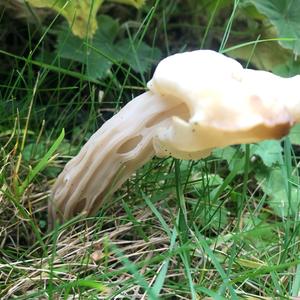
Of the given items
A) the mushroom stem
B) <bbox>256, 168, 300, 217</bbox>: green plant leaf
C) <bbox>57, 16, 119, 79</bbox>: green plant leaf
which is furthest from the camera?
<bbox>57, 16, 119, 79</bbox>: green plant leaf

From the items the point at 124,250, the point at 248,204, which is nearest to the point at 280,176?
the point at 248,204

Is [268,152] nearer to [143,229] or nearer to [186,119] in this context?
[143,229]

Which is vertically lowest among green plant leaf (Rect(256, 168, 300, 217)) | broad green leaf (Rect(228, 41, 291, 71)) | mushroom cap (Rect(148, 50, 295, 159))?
green plant leaf (Rect(256, 168, 300, 217))

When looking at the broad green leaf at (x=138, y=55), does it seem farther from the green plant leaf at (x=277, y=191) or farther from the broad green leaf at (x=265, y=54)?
the green plant leaf at (x=277, y=191)

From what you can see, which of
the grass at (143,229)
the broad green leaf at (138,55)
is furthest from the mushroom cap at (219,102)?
the broad green leaf at (138,55)

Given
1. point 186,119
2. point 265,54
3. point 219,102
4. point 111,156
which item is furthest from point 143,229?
point 265,54

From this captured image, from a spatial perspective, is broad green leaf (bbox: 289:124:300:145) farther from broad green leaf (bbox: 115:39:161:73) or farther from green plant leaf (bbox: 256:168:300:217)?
broad green leaf (bbox: 115:39:161:73)

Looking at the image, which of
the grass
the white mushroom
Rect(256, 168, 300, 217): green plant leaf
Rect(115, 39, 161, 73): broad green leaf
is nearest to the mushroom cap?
the white mushroom

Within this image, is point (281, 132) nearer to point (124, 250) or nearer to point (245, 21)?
point (124, 250)
